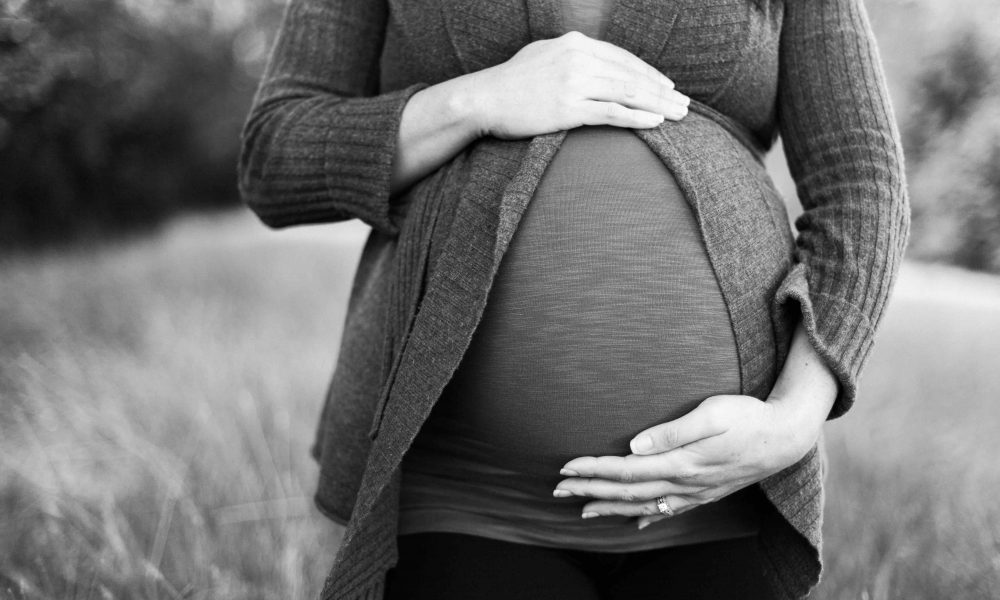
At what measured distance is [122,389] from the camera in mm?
2633

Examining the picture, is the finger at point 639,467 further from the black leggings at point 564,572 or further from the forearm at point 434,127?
the forearm at point 434,127

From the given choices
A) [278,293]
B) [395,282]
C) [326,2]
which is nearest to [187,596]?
[395,282]

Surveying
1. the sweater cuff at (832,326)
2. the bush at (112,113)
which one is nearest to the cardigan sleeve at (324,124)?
the sweater cuff at (832,326)

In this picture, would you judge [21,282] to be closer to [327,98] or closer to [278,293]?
[278,293]

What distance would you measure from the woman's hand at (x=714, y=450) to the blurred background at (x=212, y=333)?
0.91 m

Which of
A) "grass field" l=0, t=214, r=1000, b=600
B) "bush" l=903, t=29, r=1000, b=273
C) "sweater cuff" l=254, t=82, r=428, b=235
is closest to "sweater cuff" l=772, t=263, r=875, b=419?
"sweater cuff" l=254, t=82, r=428, b=235

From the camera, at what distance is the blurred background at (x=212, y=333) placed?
1.78m

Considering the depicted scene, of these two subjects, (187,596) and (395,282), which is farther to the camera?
(187,596)

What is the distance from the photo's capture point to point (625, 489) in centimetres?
93

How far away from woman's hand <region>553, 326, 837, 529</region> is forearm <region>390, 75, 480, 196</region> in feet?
1.49

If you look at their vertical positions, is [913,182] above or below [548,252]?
below

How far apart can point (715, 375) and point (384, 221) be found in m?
0.50

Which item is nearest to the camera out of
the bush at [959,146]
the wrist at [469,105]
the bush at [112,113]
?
the wrist at [469,105]

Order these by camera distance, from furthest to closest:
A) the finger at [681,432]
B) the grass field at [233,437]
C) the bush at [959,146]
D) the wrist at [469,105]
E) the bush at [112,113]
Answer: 1. the bush at [112,113]
2. the bush at [959,146]
3. the grass field at [233,437]
4. the wrist at [469,105]
5. the finger at [681,432]
